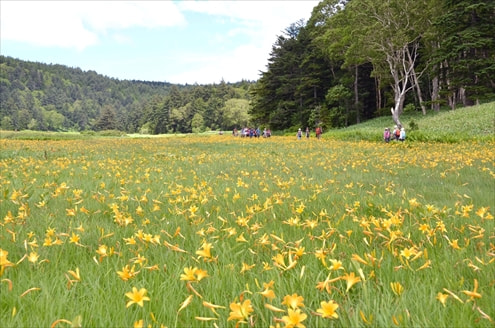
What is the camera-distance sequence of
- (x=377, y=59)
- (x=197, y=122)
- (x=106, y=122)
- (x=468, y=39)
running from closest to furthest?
(x=468, y=39) < (x=377, y=59) < (x=197, y=122) < (x=106, y=122)

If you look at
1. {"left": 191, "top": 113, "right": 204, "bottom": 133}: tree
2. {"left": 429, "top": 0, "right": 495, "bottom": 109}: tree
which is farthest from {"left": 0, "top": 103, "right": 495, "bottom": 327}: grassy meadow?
{"left": 191, "top": 113, "right": 204, "bottom": 133}: tree

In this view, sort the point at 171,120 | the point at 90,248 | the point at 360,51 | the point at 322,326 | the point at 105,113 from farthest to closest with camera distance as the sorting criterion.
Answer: the point at 105,113 → the point at 171,120 → the point at 360,51 → the point at 90,248 → the point at 322,326

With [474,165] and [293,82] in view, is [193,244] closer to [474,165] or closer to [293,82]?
[474,165]

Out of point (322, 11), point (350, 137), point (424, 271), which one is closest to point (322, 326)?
point (424, 271)

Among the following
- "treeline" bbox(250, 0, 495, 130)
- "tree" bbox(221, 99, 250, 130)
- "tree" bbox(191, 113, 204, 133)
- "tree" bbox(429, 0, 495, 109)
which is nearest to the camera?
"tree" bbox(429, 0, 495, 109)

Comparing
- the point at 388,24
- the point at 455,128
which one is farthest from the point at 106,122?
the point at 455,128

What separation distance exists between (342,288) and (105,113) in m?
126

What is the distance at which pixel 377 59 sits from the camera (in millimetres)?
28984

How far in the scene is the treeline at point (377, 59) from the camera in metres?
26.0

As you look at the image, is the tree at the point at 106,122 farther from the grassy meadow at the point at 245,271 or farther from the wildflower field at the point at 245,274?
the wildflower field at the point at 245,274

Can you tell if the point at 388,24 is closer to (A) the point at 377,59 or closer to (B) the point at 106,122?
(A) the point at 377,59

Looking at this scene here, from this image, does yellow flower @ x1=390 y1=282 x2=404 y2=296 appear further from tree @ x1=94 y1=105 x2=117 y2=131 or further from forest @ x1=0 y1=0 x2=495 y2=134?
tree @ x1=94 y1=105 x2=117 y2=131

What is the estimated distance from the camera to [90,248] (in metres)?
2.36

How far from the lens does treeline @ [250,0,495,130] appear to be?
85.1ft
